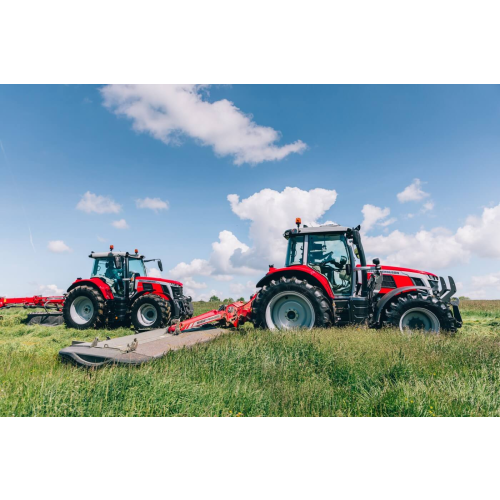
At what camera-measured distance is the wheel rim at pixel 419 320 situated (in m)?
6.42

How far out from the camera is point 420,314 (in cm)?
659

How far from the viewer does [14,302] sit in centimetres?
1424

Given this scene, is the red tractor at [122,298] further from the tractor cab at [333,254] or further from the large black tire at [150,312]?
the tractor cab at [333,254]

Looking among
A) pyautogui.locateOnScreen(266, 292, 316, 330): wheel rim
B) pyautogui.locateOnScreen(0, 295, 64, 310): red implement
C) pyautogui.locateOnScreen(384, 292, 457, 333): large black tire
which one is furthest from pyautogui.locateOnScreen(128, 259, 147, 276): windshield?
pyautogui.locateOnScreen(384, 292, 457, 333): large black tire

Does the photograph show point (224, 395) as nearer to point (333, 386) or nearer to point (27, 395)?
point (333, 386)

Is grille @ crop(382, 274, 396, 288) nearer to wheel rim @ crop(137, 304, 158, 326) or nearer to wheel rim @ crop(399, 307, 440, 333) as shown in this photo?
wheel rim @ crop(399, 307, 440, 333)

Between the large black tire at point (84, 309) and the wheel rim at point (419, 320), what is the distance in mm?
9111

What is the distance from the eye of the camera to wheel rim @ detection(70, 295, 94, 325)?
1161cm

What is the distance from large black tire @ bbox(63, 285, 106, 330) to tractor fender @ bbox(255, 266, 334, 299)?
6480mm

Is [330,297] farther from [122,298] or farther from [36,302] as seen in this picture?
[36,302]

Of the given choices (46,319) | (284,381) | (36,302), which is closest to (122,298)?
(46,319)

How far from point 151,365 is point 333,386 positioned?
2347 millimetres

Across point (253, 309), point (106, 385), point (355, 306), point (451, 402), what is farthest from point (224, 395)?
point (355, 306)

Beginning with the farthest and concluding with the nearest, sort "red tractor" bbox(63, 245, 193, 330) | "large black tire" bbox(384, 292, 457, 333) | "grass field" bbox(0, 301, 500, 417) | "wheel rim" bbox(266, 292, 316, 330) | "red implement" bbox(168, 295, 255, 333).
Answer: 1. "red tractor" bbox(63, 245, 193, 330)
2. "red implement" bbox(168, 295, 255, 333)
3. "wheel rim" bbox(266, 292, 316, 330)
4. "large black tire" bbox(384, 292, 457, 333)
5. "grass field" bbox(0, 301, 500, 417)
